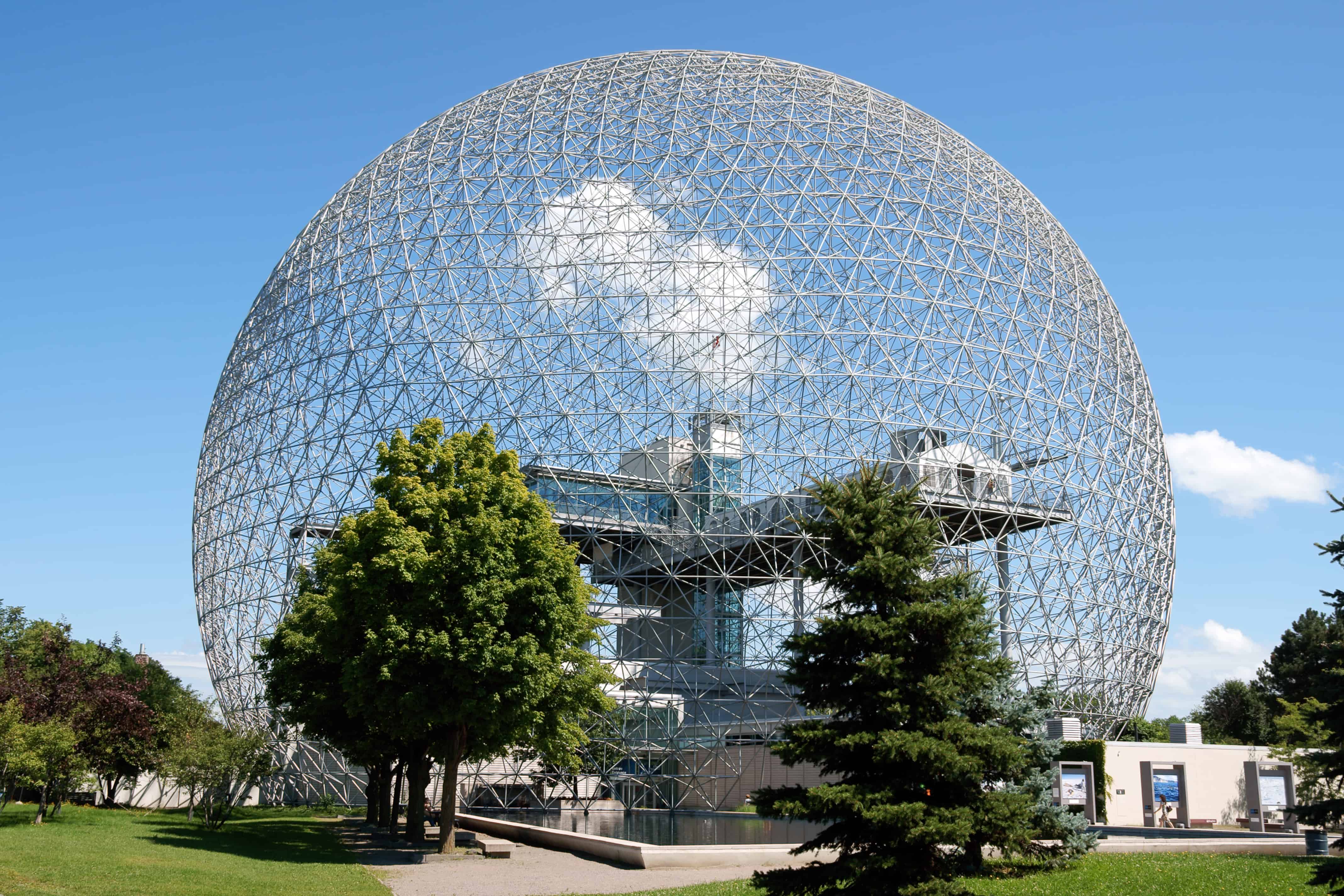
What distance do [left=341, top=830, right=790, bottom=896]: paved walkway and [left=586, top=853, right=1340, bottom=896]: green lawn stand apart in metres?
1.06

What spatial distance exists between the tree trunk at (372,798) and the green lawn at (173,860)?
1.81 metres

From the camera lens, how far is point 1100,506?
3400cm

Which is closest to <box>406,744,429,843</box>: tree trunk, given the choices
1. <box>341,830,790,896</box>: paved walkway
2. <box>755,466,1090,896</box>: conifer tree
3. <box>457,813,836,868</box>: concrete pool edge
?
<box>341,830,790,896</box>: paved walkway

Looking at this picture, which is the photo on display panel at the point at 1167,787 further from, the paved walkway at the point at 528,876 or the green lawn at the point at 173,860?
the green lawn at the point at 173,860

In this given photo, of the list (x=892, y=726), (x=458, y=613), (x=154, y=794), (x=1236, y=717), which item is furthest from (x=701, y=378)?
(x=1236, y=717)

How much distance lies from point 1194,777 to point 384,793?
67.6ft

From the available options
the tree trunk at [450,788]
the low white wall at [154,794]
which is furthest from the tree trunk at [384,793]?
the low white wall at [154,794]

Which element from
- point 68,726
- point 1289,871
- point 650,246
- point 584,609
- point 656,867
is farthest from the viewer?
point 650,246

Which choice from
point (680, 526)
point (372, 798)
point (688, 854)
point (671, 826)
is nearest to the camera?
point (688, 854)

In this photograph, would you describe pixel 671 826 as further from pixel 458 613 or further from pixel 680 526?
pixel 458 613

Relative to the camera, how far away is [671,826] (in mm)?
24828

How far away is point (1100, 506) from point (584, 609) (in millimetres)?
20429

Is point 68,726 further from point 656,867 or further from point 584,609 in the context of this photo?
point 656,867

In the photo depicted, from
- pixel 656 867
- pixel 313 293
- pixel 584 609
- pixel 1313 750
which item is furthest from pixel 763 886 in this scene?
pixel 313 293
